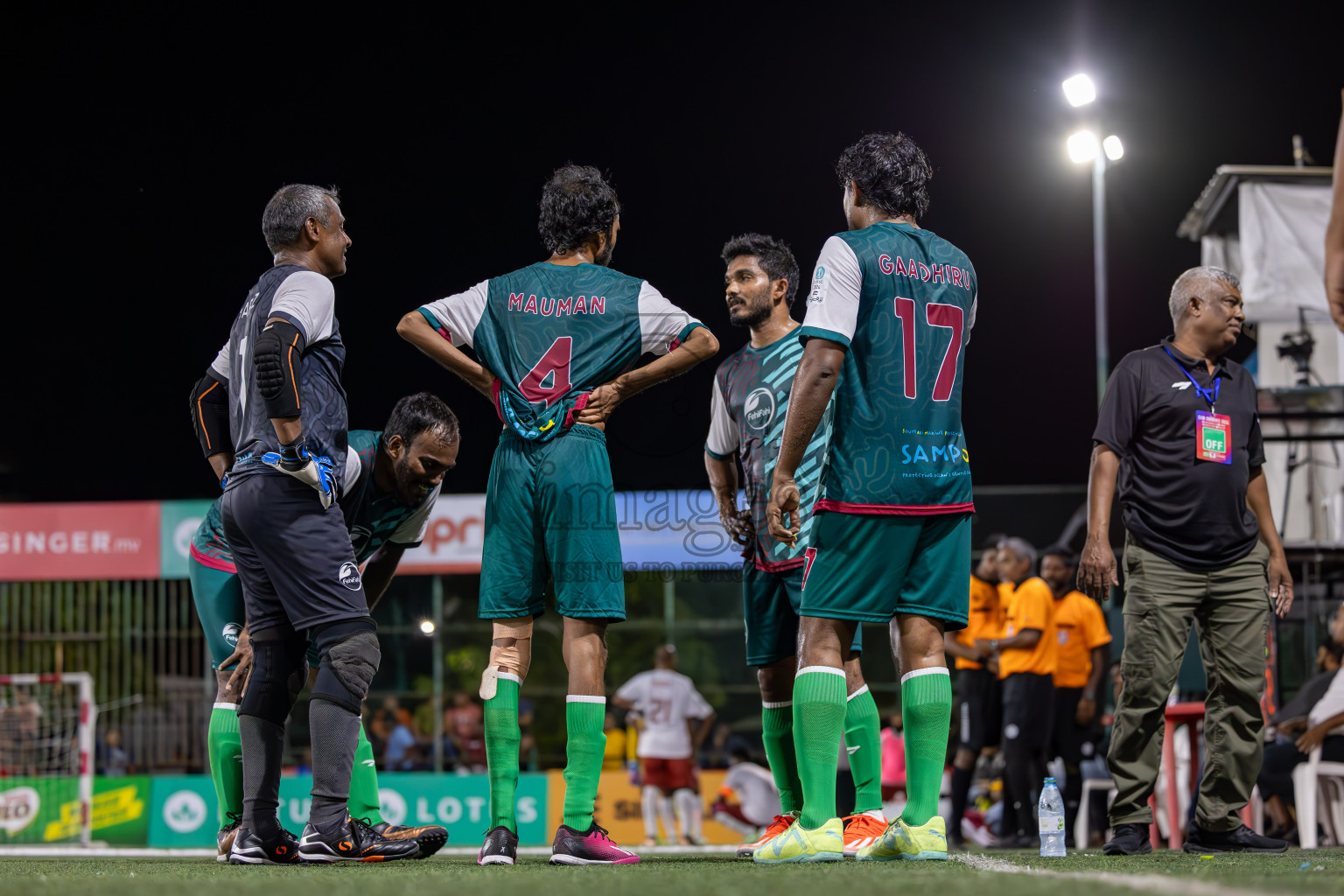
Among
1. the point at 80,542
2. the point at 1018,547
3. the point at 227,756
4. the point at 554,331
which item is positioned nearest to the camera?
the point at 554,331

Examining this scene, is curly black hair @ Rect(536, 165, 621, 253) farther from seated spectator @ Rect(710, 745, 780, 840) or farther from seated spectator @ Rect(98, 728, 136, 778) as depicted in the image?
seated spectator @ Rect(98, 728, 136, 778)

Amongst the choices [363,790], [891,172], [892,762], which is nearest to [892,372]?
[891,172]

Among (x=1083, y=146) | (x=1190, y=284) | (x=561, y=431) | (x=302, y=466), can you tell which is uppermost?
(x=1083, y=146)

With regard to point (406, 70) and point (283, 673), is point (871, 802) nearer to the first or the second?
point (283, 673)

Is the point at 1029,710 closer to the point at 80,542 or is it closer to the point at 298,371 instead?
the point at 298,371

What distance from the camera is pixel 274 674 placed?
3973mm

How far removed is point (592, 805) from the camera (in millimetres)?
3947

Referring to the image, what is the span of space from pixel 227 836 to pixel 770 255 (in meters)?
3.13

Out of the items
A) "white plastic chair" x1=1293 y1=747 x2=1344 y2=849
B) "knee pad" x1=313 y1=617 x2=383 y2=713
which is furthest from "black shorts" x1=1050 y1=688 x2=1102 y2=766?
"knee pad" x1=313 y1=617 x2=383 y2=713

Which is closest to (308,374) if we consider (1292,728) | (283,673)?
(283,673)

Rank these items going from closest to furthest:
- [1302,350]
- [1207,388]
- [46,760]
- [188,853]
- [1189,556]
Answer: [1189,556]
[1207,388]
[188,853]
[1302,350]
[46,760]

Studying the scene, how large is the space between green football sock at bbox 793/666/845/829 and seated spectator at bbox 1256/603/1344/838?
5117 millimetres

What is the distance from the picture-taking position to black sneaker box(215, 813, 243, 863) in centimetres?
436

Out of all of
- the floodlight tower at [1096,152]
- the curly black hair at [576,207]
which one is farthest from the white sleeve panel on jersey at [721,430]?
the floodlight tower at [1096,152]
